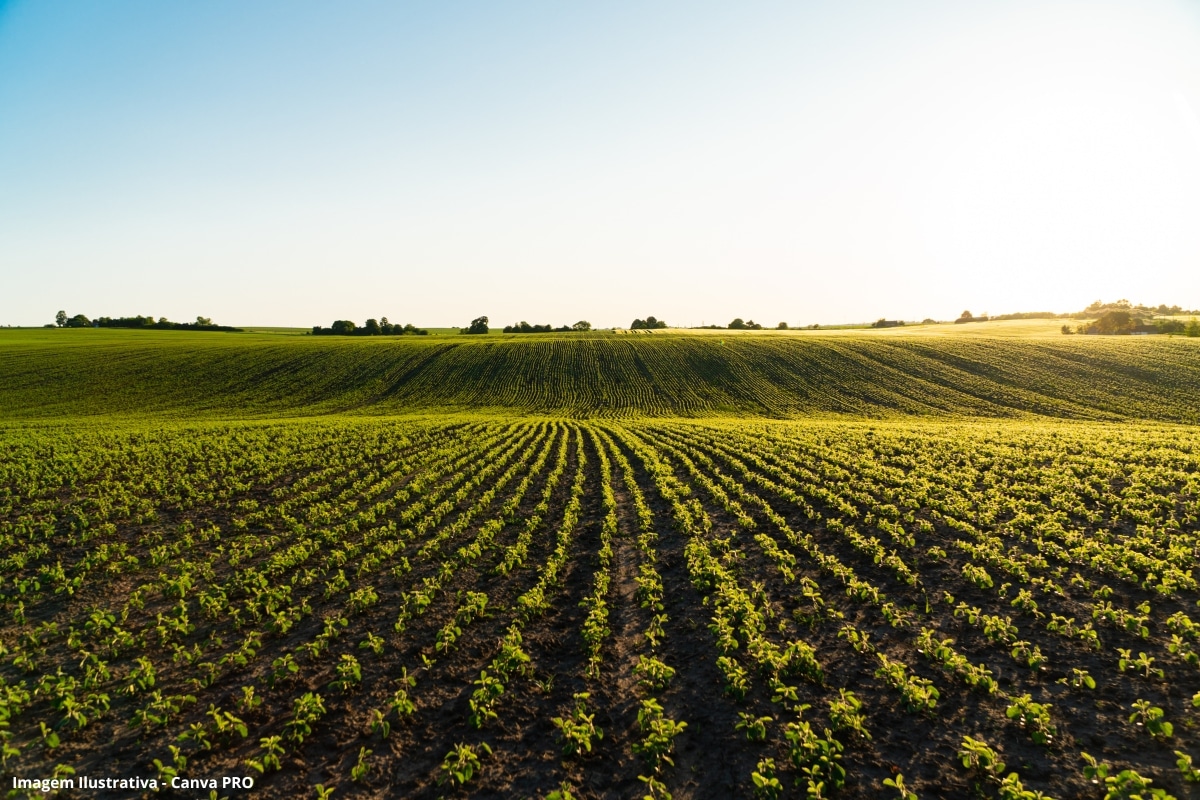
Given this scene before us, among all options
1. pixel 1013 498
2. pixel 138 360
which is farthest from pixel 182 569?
pixel 138 360

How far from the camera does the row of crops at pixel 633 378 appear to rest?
166ft

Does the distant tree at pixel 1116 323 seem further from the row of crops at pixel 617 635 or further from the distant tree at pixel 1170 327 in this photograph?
the row of crops at pixel 617 635

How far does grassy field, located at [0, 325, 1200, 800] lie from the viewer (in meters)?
7.39

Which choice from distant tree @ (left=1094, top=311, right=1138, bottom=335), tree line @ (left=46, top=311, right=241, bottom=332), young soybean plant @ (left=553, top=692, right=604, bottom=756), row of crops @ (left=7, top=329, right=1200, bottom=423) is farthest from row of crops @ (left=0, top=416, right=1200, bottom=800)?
tree line @ (left=46, top=311, right=241, bottom=332)

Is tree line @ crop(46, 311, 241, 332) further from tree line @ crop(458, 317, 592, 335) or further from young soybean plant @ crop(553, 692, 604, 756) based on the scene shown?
young soybean plant @ crop(553, 692, 604, 756)

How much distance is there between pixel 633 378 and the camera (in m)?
65.8

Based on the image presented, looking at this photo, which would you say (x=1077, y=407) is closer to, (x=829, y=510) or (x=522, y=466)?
(x=829, y=510)

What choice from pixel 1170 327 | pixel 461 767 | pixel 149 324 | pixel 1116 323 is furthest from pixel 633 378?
pixel 149 324

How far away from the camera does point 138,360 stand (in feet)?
220

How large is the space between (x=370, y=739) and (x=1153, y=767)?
401 inches

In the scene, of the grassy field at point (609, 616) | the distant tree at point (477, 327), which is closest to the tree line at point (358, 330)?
the distant tree at point (477, 327)

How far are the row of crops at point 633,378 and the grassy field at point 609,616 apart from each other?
922 inches

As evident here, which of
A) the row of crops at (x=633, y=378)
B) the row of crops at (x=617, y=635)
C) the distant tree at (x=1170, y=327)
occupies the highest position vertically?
the distant tree at (x=1170, y=327)

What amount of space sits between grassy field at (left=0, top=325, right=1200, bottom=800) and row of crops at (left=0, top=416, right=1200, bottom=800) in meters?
0.06
